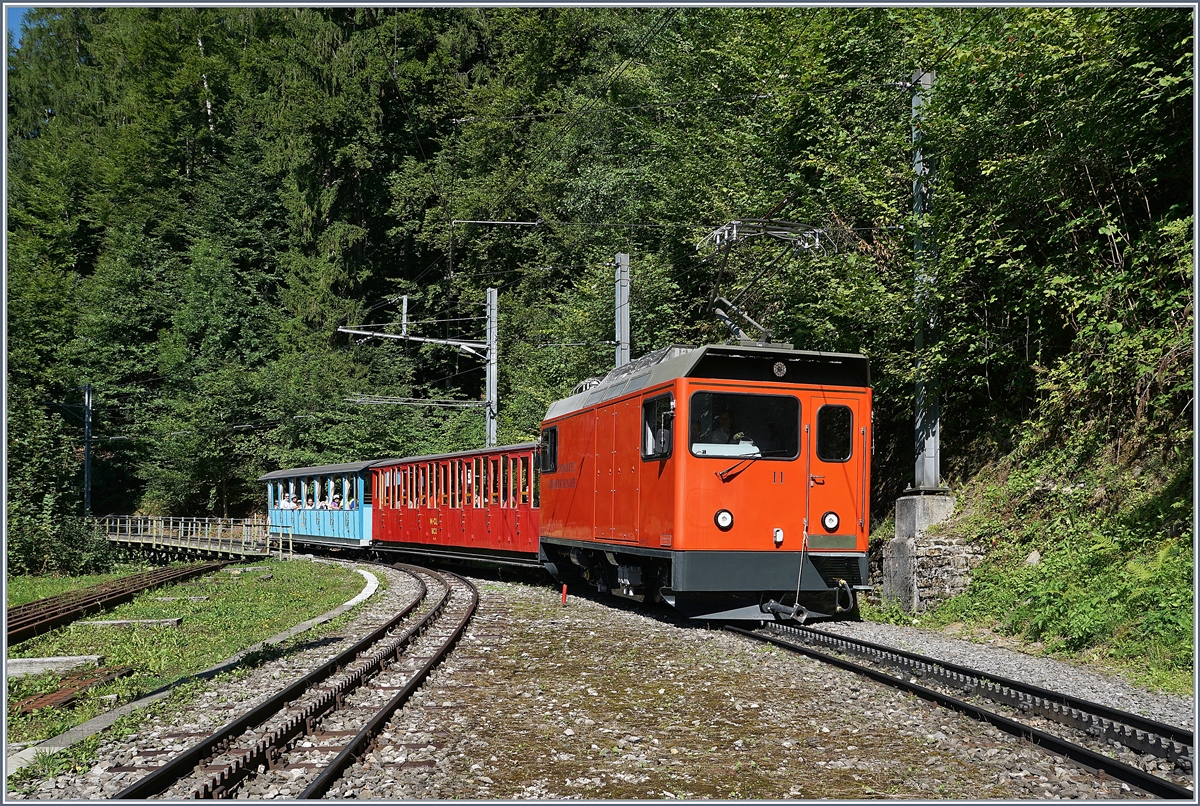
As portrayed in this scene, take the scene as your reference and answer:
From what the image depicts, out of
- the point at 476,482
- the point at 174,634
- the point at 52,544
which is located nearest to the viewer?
the point at 174,634

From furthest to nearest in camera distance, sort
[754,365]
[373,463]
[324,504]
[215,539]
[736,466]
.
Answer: [215,539]
[324,504]
[373,463]
[754,365]
[736,466]

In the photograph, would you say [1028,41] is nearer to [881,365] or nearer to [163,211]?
[881,365]

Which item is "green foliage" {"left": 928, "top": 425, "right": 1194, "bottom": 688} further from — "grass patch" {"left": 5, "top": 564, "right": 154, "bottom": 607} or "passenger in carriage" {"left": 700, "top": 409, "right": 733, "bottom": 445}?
"grass patch" {"left": 5, "top": 564, "right": 154, "bottom": 607}

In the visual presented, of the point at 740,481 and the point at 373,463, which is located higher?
the point at 373,463

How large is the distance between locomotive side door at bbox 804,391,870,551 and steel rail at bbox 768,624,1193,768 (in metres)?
2.16

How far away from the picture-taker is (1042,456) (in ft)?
44.1

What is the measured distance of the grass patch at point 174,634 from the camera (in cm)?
815

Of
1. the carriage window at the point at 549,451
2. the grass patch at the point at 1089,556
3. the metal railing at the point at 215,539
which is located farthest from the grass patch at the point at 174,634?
the metal railing at the point at 215,539

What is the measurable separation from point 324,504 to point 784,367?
23.6 m

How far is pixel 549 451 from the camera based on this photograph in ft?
55.0

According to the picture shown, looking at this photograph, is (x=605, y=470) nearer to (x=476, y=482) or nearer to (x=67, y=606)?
(x=476, y=482)

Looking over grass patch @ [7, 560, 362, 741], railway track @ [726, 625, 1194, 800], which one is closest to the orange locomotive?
railway track @ [726, 625, 1194, 800]

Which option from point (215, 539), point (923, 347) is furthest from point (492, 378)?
point (215, 539)

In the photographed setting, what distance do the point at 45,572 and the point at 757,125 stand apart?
845 inches
